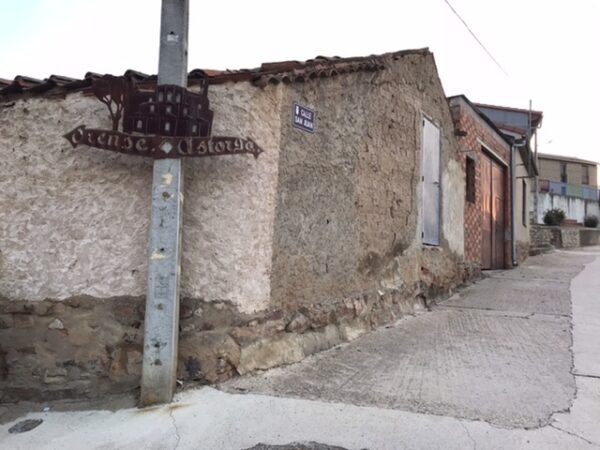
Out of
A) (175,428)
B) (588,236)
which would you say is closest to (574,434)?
(175,428)

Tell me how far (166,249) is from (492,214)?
8849mm

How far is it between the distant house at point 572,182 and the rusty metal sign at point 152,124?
117ft

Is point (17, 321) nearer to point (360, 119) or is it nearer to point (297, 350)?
point (297, 350)

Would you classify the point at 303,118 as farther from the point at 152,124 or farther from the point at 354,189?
the point at 152,124

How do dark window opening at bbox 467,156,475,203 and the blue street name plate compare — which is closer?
the blue street name plate

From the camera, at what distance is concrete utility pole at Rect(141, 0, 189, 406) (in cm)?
325

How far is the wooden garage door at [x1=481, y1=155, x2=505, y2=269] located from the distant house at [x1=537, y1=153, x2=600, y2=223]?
2618cm

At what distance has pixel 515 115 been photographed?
1833cm

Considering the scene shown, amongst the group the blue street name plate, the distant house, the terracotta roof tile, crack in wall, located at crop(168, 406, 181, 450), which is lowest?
crack in wall, located at crop(168, 406, 181, 450)

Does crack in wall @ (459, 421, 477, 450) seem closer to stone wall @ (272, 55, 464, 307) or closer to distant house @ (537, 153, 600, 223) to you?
stone wall @ (272, 55, 464, 307)

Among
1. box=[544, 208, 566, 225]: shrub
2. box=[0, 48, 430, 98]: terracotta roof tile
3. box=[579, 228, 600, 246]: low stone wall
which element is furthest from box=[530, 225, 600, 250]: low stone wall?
box=[0, 48, 430, 98]: terracotta roof tile

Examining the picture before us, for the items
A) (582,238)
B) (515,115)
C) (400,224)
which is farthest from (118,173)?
(582,238)

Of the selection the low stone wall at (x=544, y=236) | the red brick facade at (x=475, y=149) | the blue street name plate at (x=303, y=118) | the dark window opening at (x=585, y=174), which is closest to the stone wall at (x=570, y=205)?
the dark window opening at (x=585, y=174)

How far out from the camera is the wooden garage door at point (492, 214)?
32.0 ft
